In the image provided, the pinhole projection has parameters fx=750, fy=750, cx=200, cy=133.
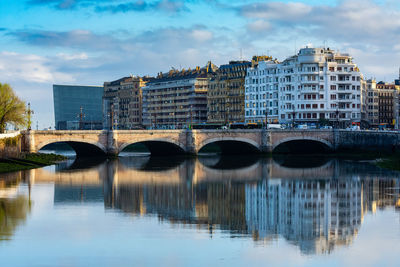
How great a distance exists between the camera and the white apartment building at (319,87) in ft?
516

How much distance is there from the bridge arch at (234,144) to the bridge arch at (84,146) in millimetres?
15861

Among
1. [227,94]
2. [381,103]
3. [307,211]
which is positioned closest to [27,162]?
[307,211]

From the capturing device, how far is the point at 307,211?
51.8 meters

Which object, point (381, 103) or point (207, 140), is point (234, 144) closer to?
point (207, 140)

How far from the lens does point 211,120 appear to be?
192 metres

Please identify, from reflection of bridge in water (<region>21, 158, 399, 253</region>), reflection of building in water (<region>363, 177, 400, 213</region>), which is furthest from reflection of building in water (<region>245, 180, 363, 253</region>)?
reflection of building in water (<region>363, 177, 400, 213</region>)

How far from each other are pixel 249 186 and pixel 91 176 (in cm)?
1927

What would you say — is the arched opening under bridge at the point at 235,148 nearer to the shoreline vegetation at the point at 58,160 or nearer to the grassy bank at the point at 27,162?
the shoreline vegetation at the point at 58,160

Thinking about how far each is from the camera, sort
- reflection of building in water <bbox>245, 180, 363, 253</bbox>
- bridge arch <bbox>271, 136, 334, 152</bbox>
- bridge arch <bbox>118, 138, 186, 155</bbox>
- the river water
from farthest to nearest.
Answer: bridge arch <bbox>271, 136, 334, 152</bbox>
bridge arch <bbox>118, 138, 186, 155</bbox>
reflection of building in water <bbox>245, 180, 363, 253</bbox>
the river water

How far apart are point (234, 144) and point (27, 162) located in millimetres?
50650

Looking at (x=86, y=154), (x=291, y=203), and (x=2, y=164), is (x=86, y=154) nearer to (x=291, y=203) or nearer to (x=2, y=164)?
(x=2, y=164)

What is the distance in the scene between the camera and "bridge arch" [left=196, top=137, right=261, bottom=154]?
12050 cm

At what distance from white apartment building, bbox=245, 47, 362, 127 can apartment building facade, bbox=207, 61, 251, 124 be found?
20186 mm

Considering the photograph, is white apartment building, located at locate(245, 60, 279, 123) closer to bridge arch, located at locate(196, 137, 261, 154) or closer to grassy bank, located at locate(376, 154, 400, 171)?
bridge arch, located at locate(196, 137, 261, 154)
